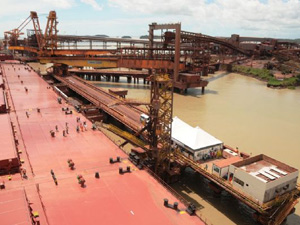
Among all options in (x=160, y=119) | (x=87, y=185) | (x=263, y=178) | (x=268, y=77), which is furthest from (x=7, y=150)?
(x=268, y=77)

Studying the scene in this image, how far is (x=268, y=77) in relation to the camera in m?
71.3

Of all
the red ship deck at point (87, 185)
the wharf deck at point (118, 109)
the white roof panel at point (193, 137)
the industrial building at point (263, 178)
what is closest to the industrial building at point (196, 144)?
the white roof panel at point (193, 137)

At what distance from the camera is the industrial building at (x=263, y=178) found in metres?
16.7

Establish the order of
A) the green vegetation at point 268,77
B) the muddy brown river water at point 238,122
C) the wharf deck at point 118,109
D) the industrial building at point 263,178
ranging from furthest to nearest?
the green vegetation at point 268,77
the wharf deck at point 118,109
the muddy brown river water at point 238,122
the industrial building at point 263,178

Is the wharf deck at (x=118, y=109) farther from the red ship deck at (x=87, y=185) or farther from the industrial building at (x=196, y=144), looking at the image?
the industrial building at (x=196, y=144)

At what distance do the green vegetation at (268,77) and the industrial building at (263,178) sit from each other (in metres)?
49.1

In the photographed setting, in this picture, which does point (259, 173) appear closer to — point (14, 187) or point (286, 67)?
point (14, 187)

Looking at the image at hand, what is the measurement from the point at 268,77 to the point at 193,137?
57.2m

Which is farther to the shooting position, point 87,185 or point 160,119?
point 160,119

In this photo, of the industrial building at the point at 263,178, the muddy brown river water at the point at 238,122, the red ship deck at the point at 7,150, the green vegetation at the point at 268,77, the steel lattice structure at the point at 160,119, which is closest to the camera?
the red ship deck at the point at 7,150

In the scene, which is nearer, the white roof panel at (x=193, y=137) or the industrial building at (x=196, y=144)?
the industrial building at (x=196, y=144)

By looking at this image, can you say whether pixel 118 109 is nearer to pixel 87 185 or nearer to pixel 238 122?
pixel 238 122

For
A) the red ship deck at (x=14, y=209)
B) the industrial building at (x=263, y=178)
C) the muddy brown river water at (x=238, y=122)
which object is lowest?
the muddy brown river water at (x=238, y=122)

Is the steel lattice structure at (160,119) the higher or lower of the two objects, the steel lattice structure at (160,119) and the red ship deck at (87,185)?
the higher
